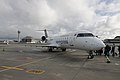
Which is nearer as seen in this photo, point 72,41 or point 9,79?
point 9,79

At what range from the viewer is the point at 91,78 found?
832 centimetres

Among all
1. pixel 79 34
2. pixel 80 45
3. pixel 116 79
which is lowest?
pixel 116 79

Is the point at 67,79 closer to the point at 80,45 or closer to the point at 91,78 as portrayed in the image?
the point at 91,78

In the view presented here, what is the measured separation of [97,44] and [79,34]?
146 inches

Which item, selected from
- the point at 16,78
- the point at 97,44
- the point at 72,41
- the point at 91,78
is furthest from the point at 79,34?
the point at 16,78

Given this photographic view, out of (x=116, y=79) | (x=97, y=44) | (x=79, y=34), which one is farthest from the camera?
(x=79, y=34)

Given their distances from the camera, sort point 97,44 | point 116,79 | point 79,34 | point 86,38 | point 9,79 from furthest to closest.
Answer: point 79,34 < point 86,38 < point 97,44 < point 116,79 < point 9,79

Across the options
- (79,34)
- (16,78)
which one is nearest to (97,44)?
(79,34)

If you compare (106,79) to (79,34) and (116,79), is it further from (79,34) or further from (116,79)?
(79,34)

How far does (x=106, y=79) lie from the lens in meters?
8.24

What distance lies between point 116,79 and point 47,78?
12.1ft

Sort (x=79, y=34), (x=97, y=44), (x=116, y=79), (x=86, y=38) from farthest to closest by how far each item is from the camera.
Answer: (x=79, y=34) → (x=86, y=38) → (x=97, y=44) → (x=116, y=79)

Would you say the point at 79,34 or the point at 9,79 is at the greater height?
the point at 79,34

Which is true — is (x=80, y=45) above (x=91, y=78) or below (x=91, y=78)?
above
